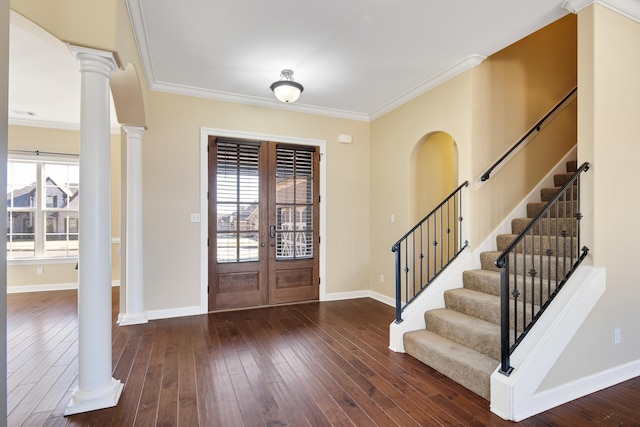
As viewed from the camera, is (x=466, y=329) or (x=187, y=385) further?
(x=466, y=329)

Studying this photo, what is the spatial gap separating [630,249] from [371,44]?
2835 mm

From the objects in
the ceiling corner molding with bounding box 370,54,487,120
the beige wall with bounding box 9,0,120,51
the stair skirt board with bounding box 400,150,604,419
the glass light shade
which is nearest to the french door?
the glass light shade

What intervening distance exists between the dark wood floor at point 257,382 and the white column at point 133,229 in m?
0.23

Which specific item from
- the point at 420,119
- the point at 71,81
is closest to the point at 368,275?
the point at 420,119

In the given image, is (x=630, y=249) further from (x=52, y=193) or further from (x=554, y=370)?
(x=52, y=193)

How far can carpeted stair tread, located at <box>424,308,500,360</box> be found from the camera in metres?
2.57

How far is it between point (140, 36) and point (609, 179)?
4.11 meters

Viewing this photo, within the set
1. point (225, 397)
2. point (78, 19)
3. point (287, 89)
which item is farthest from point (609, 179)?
point (78, 19)

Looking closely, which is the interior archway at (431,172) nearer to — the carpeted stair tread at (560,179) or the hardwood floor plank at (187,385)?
the carpeted stair tread at (560,179)

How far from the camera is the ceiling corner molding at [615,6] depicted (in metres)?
2.50

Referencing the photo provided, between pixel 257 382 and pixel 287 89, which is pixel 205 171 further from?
pixel 257 382

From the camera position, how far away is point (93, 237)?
221 cm

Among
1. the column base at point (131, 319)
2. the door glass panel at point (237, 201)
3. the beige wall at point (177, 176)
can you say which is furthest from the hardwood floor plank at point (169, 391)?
the door glass panel at point (237, 201)

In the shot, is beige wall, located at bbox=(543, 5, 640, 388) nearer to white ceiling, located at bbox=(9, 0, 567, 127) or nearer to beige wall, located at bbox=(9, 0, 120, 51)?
white ceiling, located at bbox=(9, 0, 567, 127)
